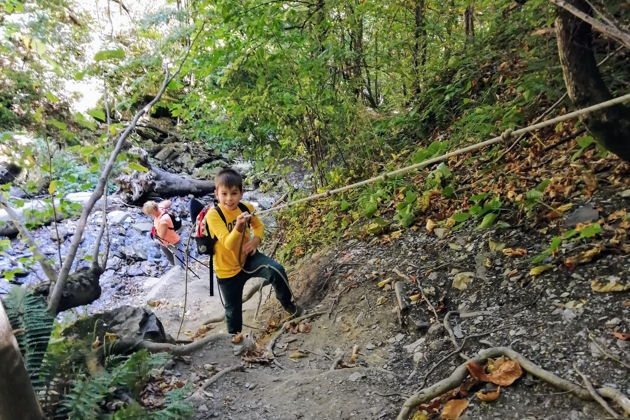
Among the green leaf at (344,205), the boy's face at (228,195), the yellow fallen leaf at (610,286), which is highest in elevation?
the boy's face at (228,195)

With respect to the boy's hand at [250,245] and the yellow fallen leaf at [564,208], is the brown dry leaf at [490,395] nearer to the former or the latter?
the yellow fallen leaf at [564,208]

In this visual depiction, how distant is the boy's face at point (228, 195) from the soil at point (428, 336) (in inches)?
52.0

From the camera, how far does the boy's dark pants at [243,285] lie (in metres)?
4.27

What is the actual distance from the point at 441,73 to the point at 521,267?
14.3ft

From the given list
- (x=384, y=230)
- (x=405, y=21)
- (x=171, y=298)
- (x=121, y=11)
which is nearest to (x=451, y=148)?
(x=384, y=230)

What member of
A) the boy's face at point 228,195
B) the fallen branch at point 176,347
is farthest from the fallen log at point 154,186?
the fallen branch at point 176,347

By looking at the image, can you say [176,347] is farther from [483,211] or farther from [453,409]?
[483,211]

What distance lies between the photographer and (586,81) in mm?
2439

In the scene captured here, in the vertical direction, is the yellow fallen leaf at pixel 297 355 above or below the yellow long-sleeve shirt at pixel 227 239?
below

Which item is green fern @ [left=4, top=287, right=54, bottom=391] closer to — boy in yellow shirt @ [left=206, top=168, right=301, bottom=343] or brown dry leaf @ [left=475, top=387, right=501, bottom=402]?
boy in yellow shirt @ [left=206, top=168, right=301, bottom=343]

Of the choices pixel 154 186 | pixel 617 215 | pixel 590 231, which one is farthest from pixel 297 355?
pixel 154 186

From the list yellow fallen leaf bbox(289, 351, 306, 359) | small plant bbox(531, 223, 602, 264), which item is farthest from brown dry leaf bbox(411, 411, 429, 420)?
yellow fallen leaf bbox(289, 351, 306, 359)

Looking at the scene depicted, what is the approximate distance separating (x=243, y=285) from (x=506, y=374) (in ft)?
9.15

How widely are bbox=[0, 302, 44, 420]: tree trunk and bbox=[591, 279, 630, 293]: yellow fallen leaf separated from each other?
9.61 ft
